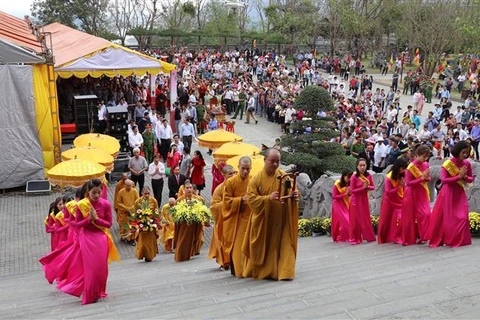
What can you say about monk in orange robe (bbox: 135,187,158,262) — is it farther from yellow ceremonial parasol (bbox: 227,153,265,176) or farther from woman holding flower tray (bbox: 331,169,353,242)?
woman holding flower tray (bbox: 331,169,353,242)

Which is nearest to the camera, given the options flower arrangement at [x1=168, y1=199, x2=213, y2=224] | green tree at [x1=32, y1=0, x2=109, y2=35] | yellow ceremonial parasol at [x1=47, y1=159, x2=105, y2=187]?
flower arrangement at [x1=168, y1=199, x2=213, y2=224]

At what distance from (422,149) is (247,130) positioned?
17.1m

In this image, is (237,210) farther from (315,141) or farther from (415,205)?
(315,141)

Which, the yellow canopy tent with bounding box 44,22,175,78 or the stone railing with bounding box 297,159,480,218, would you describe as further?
the yellow canopy tent with bounding box 44,22,175,78

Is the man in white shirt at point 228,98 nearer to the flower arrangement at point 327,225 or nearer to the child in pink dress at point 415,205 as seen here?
the flower arrangement at point 327,225

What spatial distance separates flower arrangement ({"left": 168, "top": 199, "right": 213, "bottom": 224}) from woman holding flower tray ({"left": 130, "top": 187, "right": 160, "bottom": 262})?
701 millimetres

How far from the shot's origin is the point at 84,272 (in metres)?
7.32

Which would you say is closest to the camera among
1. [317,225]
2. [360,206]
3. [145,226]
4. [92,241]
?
[92,241]

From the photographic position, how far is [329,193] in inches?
484

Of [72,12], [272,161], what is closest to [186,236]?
[272,161]

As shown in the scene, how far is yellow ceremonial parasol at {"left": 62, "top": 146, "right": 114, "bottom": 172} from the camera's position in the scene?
12.9 metres

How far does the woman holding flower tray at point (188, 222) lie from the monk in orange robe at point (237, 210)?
2.10 m

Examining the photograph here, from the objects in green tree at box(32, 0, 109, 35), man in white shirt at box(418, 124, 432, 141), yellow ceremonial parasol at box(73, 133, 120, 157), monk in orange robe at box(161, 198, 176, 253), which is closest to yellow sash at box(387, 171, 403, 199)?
monk in orange robe at box(161, 198, 176, 253)

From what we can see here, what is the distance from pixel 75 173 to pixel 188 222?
309cm
